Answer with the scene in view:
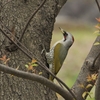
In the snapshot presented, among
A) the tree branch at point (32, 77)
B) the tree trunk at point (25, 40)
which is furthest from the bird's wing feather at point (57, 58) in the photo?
the tree branch at point (32, 77)

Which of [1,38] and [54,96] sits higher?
[1,38]

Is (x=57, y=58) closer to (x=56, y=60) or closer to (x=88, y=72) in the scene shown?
(x=56, y=60)

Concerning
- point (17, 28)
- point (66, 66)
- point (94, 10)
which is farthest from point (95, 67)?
point (94, 10)

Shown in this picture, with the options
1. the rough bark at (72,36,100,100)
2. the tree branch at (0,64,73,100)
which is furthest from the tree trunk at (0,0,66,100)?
the tree branch at (0,64,73,100)

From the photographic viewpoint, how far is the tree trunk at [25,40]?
2910 mm

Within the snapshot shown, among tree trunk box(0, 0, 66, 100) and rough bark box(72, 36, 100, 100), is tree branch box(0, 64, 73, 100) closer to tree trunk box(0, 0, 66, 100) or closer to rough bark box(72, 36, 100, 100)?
tree trunk box(0, 0, 66, 100)

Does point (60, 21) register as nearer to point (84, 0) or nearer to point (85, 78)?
point (84, 0)

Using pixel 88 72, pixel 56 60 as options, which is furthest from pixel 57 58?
pixel 88 72

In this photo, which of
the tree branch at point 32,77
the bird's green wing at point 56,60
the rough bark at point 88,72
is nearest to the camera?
the tree branch at point 32,77

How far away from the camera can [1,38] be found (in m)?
3.05

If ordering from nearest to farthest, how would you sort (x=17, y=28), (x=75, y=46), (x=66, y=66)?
(x=17, y=28), (x=66, y=66), (x=75, y=46)

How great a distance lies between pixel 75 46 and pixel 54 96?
10.7 metres

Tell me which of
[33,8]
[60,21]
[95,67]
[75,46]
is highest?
[33,8]

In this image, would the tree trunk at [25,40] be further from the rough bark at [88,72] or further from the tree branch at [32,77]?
the tree branch at [32,77]
